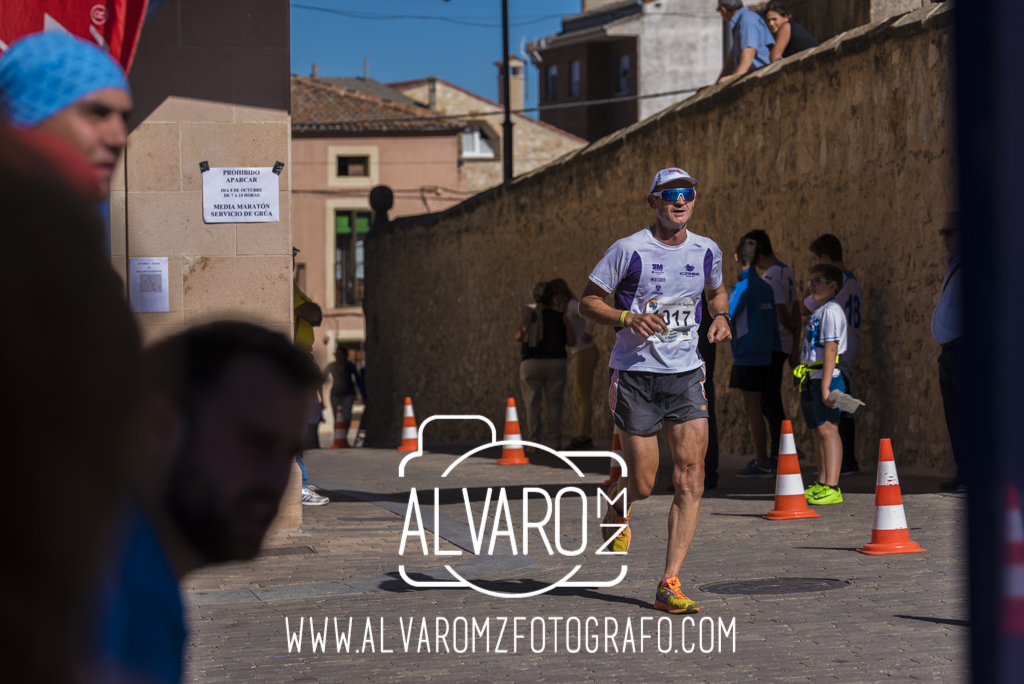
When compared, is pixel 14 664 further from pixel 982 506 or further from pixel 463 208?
pixel 463 208

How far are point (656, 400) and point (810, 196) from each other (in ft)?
21.5

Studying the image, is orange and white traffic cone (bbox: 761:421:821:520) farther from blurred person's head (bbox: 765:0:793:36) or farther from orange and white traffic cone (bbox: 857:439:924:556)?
blurred person's head (bbox: 765:0:793:36)

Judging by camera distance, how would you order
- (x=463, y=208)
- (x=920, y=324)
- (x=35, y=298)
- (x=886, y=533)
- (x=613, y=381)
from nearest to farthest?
(x=35, y=298)
(x=613, y=381)
(x=886, y=533)
(x=920, y=324)
(x=463, y=208)

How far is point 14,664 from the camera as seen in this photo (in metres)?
0.66

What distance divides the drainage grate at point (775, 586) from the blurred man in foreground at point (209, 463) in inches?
189

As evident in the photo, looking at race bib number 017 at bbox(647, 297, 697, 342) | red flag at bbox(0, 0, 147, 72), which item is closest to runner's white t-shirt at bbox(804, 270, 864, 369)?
race bib number 017 at bbox(647, 297, 697, 342)

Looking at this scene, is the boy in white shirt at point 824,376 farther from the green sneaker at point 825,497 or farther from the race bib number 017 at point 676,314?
the race bib number 017 at point 676,314

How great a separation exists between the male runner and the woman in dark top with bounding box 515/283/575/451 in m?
8.25

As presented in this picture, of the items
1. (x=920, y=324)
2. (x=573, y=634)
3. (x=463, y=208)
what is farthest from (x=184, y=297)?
(x=463, y=208)

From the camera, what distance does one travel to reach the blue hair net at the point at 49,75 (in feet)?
3.95

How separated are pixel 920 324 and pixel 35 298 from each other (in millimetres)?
9542

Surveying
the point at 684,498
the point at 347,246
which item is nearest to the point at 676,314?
the point at 684,498

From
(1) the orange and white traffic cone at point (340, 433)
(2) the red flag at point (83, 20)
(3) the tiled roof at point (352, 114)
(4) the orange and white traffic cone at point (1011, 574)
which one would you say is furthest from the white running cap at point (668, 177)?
(3) the tiled roof at point (352, 114)

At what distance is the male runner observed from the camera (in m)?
5.23
